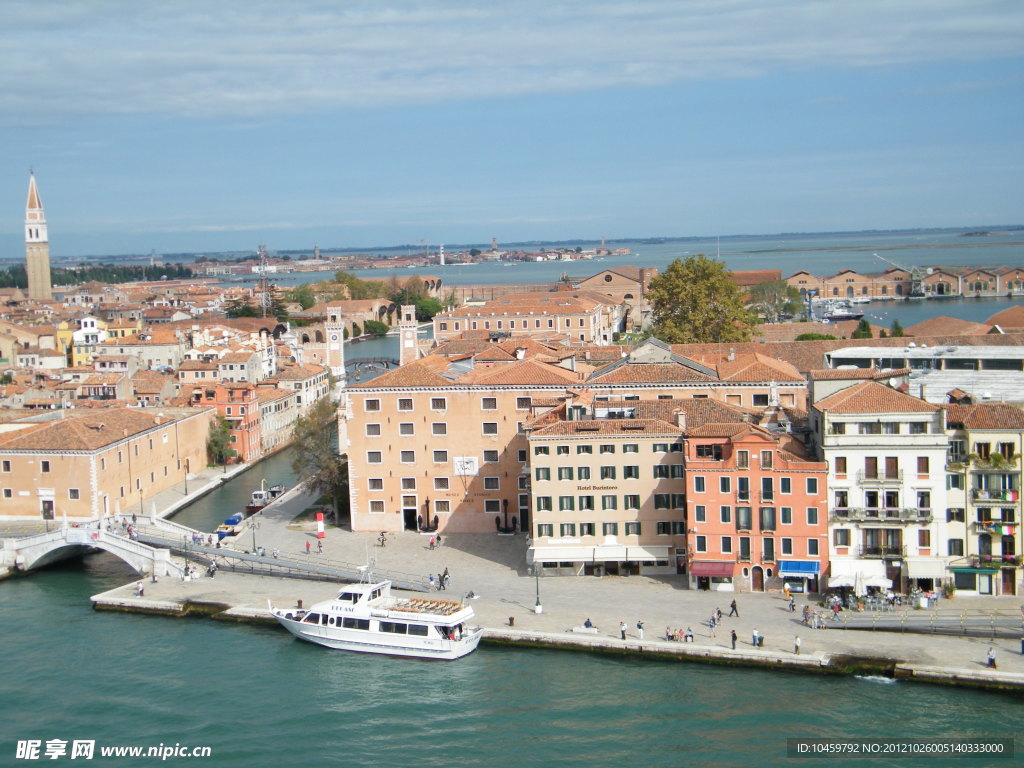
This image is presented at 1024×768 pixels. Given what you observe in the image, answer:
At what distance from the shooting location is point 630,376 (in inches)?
1249

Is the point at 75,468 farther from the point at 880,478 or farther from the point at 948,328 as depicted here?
the point at 948,328

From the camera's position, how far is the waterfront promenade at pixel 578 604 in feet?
73.1

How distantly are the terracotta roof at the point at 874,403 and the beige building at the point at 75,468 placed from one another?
67.0 feet

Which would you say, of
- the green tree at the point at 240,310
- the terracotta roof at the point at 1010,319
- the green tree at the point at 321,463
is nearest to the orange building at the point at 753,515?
the green tree at the point at 321,463

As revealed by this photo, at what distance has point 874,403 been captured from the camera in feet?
83.3

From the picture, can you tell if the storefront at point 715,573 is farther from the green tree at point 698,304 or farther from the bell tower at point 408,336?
the bell tower at point 408,336

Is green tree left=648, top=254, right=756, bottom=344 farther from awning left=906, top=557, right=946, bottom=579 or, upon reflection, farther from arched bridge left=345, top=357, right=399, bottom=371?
arched bridge left=345, top=357, right=399, bottom=371

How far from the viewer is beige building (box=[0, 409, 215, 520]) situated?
33781 mm

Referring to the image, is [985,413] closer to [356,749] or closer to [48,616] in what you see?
[356,749]

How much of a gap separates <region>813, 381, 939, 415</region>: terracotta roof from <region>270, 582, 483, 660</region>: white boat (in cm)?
901

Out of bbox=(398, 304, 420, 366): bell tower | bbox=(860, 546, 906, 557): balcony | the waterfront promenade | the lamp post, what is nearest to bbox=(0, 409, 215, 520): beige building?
the waterfront promenade

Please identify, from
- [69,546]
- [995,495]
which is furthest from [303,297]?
[995,495]

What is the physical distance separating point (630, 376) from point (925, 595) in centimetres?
1025

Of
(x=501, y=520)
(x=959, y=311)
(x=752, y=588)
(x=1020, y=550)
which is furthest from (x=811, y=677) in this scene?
(x=959, y=311)
